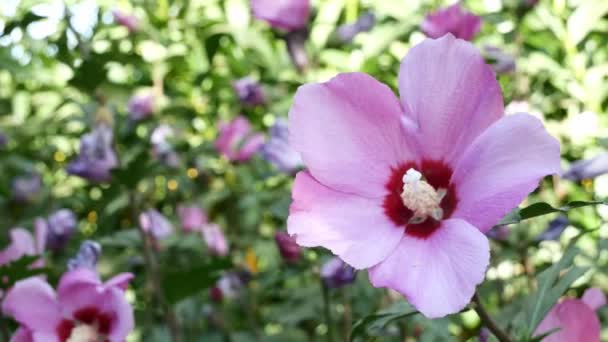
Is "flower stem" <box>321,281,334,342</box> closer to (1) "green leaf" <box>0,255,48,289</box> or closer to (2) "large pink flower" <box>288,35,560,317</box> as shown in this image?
(1) "green leaf" <box>0,255,48,289</box>

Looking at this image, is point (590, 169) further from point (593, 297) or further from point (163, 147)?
point (163, 147)

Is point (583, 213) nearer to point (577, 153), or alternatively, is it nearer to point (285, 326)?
point (577, 153)

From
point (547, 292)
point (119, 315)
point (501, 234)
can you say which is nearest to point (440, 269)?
point (547, 292)

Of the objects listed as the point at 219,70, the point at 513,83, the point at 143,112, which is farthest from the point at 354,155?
the point at 219,70

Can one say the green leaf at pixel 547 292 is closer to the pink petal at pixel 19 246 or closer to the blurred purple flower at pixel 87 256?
the blurred purple flower at pixel 87 256

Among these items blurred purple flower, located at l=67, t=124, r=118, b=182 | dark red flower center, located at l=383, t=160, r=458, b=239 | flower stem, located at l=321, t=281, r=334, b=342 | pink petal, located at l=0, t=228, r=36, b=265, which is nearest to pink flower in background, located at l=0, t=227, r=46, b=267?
pink petal, located at l=0, t=228, r=36, b=265
